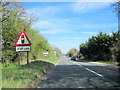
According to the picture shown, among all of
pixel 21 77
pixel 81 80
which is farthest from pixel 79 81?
pixel 21 77

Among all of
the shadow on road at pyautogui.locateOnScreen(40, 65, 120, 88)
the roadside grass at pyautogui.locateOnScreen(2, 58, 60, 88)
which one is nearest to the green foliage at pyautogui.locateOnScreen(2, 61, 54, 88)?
the roadside grass at pyautogui.locateOnScreen(2, 58, 60, 88)

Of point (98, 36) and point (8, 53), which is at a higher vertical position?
point (98, 36)

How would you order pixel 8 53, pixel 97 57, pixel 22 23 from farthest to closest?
pixel 97 57 → pixel 22 23 → pixel 8 53

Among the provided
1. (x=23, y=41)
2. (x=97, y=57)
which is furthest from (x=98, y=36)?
(x=23, y=41)

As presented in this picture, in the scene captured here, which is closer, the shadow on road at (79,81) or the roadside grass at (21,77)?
the roadside grass at (21,77)

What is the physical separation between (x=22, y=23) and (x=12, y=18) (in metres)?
2.89

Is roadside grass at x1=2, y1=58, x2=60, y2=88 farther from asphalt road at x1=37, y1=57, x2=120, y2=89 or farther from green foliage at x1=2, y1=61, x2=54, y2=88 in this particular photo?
asphalt road at x1=37, y1=57, x2=120, y2=89

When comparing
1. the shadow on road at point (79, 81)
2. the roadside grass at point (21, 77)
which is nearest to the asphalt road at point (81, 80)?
the shadow on road at point (79, 81)

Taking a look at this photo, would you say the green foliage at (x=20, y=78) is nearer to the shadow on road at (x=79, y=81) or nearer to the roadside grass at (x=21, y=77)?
the roadside grass at (x=21, y=77)

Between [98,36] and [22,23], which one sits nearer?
[22,23]

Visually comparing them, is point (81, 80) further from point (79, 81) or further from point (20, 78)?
point (20, 78)

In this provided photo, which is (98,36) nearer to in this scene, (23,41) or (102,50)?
(102,50)

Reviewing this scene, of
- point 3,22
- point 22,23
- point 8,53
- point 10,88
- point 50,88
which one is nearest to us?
point 10,88

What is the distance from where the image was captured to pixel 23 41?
1043 cm
